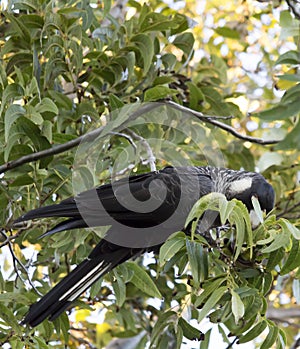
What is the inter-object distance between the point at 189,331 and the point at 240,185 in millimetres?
795

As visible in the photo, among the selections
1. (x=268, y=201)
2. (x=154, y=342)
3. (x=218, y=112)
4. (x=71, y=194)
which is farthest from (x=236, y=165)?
(x=154, y=342)

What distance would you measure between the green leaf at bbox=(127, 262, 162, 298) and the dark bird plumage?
2.7 inches

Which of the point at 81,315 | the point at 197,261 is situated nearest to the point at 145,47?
the point at 197,261

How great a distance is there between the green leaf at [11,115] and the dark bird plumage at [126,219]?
311mm

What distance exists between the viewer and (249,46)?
4.14 m

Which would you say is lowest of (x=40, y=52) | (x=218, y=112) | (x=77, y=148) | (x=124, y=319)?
(x=124, y=319)

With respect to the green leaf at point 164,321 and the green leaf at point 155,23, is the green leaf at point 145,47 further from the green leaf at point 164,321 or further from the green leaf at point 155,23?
the green leaf at point 164,321

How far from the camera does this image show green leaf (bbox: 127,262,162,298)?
2258 millimetres

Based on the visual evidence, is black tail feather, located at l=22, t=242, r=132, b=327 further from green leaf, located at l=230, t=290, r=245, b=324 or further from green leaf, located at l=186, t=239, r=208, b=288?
green leaf, located at l=230, t=290, r=245, b=324

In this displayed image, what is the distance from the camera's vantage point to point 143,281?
2.28 metres

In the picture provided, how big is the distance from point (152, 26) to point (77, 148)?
62 cm

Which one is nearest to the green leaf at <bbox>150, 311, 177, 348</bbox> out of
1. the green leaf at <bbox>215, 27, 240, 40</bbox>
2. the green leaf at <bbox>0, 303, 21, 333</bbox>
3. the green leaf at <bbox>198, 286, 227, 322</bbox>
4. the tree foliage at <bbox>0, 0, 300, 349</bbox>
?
the tree foliage at <bbox>0, 0, 300, 349</bbox>

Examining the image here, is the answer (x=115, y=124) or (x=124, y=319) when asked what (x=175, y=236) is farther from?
(x=124, y=319)

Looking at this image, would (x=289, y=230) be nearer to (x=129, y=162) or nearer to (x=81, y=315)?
(x=129, y=162)
